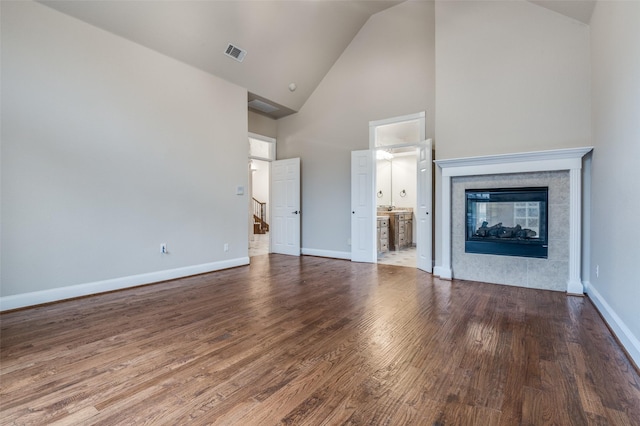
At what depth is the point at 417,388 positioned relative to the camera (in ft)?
5.58

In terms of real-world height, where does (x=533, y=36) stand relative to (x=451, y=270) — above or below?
above

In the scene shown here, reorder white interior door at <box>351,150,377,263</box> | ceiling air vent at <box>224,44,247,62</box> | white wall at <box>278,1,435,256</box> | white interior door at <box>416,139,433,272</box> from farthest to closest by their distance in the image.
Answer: white interior door at <box>351,150,377,263</box> < white wall at <box>278,1,435,256</box> < white interior door at <box>416,139,433,272</box> < ceiling air vent at <box>224,44,247,62</box>

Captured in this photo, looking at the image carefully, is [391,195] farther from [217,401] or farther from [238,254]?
[217,401]

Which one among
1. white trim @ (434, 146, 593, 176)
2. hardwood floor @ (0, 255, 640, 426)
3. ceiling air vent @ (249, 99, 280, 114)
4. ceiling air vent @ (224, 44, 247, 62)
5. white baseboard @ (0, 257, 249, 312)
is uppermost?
ceiling air vent @ (224, 44, 247, 62)

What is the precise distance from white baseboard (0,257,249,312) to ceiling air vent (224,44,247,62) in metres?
3.19

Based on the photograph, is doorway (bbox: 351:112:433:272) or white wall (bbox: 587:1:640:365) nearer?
white wall (bbox: 587:1:640:365)

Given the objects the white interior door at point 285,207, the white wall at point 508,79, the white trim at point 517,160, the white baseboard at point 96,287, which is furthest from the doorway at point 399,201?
the white baseboard at point 96,287

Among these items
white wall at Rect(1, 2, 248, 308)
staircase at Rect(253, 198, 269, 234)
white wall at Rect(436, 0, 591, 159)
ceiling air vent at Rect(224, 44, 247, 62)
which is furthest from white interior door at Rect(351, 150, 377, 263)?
staircase at Rect(253, 198, 269, 234)

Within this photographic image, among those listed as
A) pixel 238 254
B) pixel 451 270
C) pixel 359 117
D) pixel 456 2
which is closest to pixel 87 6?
pixel 238 254

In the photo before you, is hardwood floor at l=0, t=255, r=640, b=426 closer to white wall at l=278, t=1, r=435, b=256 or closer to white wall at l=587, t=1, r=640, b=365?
white wall at l=587, t=1, r=640, b=365

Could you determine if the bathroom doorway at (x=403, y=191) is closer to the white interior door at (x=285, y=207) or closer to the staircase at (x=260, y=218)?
the white interior door at (x=285, y=207)

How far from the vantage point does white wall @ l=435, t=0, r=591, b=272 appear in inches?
140

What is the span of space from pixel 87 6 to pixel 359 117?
4.10 meters

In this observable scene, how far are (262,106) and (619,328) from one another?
593 centimetres
